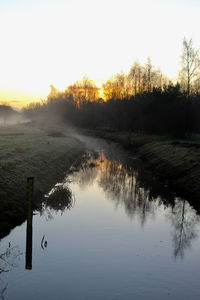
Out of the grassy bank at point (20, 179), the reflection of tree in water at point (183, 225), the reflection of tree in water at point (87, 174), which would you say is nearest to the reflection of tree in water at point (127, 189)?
the reflection of tree in water at point (87, 174)

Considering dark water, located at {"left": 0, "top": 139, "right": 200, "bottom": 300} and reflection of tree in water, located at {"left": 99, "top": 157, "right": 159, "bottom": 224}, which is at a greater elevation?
reflection of tree in water, located at {"left": 99, "top": 157, "right": 159, "bottom": 224}

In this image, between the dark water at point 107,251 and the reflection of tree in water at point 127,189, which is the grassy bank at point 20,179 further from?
the reflection of tree in water at point 127,189

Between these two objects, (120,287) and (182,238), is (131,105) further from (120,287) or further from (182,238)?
(120,287)

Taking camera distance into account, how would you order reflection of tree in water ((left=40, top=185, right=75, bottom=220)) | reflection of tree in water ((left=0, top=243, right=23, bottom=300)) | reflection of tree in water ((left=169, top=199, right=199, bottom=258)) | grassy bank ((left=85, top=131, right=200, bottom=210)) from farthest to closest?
grassy bank ((left=85, top=131, right=200, bottom=210)), reflection of tree in water ((left=40, top=185, right=75, bottom=220)), reflection of tree in water ((left=169, top=199, right=199, bottom=258)), reflection of tree in water ((left=0, top=243, right=23, bottom=300))

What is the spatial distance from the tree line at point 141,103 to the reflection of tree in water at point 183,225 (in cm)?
3415

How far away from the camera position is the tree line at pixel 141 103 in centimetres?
5194

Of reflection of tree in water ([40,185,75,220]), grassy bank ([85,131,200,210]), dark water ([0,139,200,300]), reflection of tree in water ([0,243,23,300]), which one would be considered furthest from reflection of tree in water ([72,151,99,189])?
reflection of tree in water ([0,243,23,300])

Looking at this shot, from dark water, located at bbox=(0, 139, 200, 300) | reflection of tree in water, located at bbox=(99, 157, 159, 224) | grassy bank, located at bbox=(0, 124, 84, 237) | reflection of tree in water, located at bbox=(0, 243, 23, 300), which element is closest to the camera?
dark water, located at bbox=(0, 139, 200, 300)

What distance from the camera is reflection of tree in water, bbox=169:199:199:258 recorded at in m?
13.2

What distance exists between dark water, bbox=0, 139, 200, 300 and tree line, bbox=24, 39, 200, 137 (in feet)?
114

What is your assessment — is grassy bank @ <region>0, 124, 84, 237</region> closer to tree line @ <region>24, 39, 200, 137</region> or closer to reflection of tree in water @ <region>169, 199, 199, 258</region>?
reflection of tree in water @ <region>169, 199, 199, 258</region>

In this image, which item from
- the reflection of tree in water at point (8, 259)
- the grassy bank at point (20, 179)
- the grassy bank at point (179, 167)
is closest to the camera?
the reflection of tree in water at point (8, 259)

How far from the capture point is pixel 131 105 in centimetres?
7025

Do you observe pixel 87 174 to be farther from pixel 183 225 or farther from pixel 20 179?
pixel 183 225
